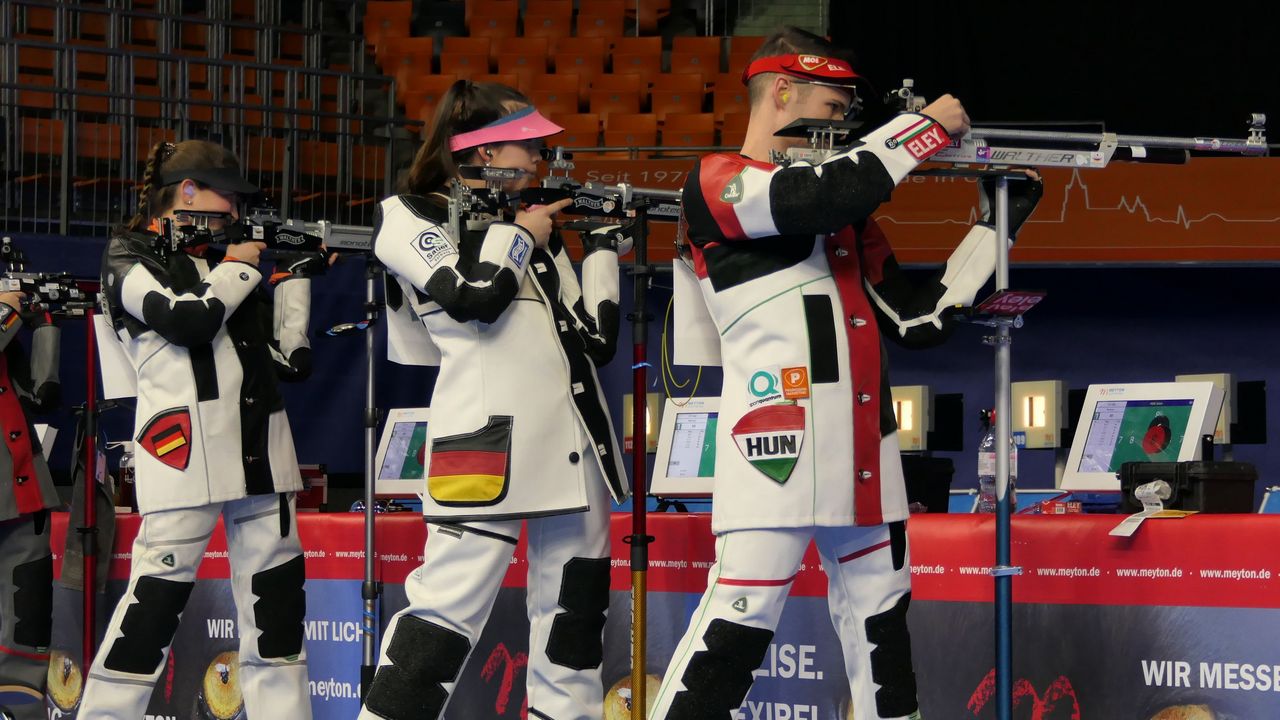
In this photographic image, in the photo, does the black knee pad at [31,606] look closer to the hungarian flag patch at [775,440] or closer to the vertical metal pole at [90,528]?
the vertical metal pole at [90,528]

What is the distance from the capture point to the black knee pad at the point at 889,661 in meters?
2.57

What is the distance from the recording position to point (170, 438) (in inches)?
144

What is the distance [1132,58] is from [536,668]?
8237 millimetres

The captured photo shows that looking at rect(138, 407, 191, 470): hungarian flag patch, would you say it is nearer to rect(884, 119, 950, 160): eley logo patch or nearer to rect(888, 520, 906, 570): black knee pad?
rect(888, 520, 906, 570): black knee pad

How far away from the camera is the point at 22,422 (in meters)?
4.55

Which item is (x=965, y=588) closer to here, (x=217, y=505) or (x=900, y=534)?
(x=900, y=534)

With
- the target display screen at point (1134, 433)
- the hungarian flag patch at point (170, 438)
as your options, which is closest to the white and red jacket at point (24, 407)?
the hungarian flag patch at point (170, 438)

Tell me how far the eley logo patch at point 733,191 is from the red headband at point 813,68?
0.25m

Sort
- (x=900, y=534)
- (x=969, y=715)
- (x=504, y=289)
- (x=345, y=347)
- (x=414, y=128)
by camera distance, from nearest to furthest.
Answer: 1. (x=900, y=534)
2. (x=504, y=289)
3. (x=969, y=715)
4. (x=345, y=347)
5. (x=414, y=128)

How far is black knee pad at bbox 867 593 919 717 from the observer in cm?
257

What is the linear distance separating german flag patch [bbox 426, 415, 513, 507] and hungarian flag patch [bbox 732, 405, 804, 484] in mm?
663

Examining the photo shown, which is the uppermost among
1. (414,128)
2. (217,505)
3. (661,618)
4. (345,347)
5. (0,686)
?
(414,128)

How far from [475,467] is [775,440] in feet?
2.53

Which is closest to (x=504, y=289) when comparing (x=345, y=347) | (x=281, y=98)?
(x=345, y=347)
